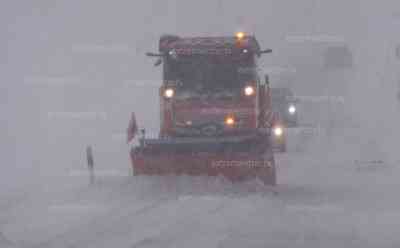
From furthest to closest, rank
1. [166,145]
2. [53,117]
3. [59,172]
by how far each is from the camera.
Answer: [53,117] < [59,172] < [166,145]

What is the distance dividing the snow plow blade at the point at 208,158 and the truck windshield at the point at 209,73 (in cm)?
115

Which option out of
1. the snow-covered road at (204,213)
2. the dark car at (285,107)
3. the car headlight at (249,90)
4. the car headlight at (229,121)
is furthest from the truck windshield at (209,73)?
the dark car at (285,107)

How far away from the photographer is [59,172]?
2009 cm

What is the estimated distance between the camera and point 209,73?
16562 mm

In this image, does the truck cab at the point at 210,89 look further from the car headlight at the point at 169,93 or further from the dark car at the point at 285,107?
the dark car at the point at 285,107

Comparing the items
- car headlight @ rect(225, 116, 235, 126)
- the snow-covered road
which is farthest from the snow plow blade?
car headlight @ rect(225, 116, 235, 126)

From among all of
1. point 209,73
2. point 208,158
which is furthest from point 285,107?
point 208,158

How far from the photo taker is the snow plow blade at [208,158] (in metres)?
14.8

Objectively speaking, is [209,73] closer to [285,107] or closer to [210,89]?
[210,89]

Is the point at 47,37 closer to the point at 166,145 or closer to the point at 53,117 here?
the point at 53,117

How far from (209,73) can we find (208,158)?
2.22m

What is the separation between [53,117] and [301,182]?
26.5 meters

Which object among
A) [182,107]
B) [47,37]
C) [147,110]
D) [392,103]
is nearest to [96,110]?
[147,110]

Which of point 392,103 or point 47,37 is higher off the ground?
point 47,37
